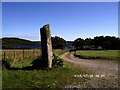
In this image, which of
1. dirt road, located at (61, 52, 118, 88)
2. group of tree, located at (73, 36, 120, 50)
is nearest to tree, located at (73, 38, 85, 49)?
group of tree, located at (73, 36, 120, 50)

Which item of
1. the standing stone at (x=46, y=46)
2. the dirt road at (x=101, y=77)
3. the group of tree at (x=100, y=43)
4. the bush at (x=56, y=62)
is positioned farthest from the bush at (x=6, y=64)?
the group of tree at (x=100, y=43)

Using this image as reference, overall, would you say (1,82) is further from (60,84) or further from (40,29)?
(40,29)

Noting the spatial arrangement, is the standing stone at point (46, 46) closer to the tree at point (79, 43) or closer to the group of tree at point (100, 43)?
the group of tree at point (100, 43)

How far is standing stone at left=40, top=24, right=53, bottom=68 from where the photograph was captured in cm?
1567

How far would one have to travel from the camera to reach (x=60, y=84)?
10.4 meters

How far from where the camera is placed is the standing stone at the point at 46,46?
15670mm

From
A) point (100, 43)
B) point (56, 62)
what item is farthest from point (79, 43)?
point (56, 62)

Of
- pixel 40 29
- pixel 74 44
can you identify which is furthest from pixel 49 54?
pixel 74 44

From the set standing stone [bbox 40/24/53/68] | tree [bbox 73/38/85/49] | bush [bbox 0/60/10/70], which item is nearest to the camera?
standing stone [bbox 40/24/53/68]

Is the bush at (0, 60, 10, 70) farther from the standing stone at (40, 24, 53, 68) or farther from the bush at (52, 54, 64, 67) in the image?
the bush at (52, 54, 64, 67)

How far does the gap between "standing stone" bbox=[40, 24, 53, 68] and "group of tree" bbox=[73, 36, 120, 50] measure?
9578cm

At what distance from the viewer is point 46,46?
15773 mm

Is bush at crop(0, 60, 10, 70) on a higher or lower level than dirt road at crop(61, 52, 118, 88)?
higher

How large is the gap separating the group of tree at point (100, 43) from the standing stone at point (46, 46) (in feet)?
314
